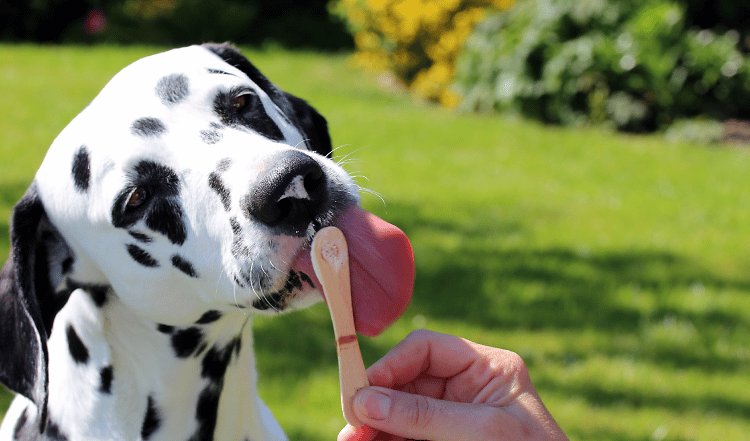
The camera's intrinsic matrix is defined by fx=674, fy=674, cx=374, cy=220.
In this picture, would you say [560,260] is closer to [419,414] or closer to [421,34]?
[419,414]

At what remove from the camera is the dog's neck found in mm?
2258

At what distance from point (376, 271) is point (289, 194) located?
1.03 feet

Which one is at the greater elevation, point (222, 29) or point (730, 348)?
point (730, 348)

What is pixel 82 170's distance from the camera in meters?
2.11

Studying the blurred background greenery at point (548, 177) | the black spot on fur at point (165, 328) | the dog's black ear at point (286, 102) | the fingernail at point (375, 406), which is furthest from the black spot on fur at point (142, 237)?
the blurred background greenery at point (548, 177)

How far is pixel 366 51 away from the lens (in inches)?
571

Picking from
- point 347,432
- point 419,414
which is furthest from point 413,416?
point 347,432

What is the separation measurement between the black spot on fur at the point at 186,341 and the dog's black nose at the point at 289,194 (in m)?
0.62

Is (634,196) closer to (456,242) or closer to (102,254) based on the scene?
(456,242)

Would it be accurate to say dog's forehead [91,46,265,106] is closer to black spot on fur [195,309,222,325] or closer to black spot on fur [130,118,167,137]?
black spot on fur [130,118,167,137]

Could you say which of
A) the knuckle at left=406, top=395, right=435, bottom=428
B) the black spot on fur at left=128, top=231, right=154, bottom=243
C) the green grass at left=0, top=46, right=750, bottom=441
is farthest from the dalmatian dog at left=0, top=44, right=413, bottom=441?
the green grass at left=0, top=46, right=750, bottom=441

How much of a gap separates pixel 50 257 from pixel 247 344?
0.75 m

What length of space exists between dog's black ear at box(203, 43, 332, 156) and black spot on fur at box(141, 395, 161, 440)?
3.55ft

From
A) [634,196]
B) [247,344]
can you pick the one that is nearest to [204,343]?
[247,344]
